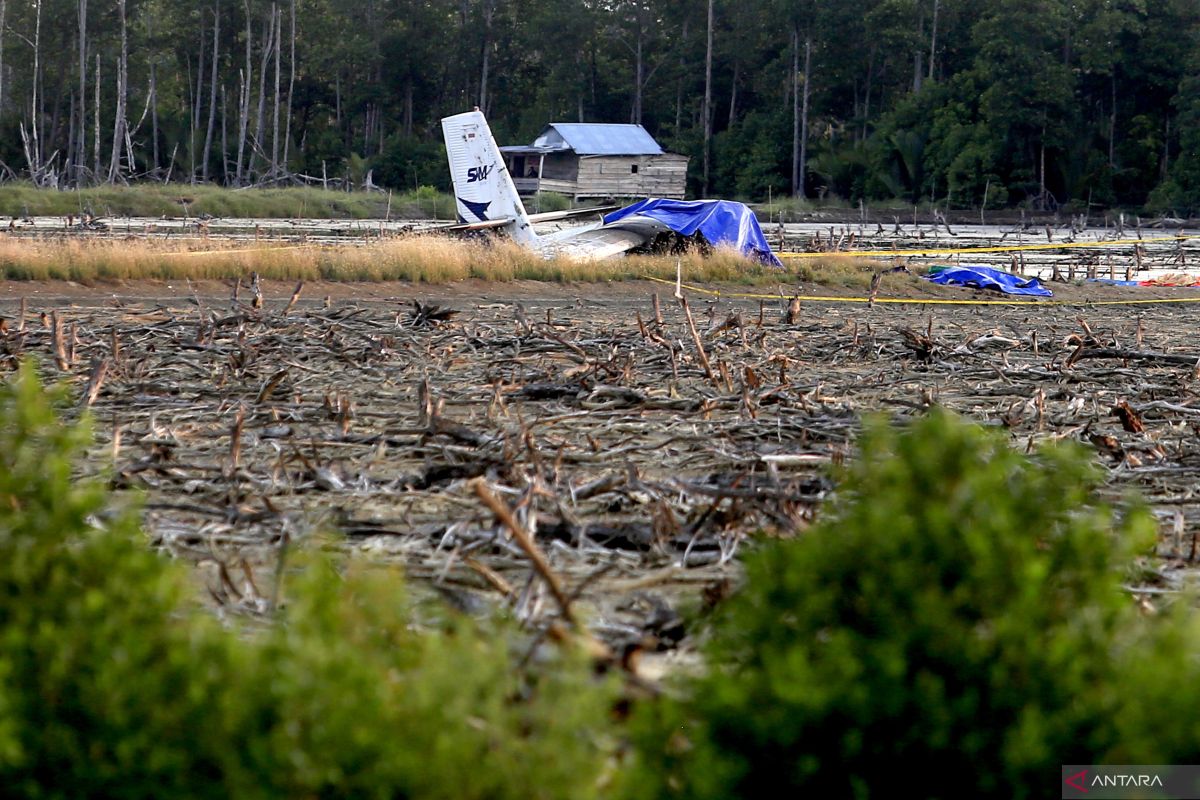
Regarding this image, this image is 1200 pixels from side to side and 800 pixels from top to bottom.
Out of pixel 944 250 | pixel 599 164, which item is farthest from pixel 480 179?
pixel 599 164

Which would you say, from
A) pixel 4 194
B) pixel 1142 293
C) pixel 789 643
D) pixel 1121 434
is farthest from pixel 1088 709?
pixel 4 194

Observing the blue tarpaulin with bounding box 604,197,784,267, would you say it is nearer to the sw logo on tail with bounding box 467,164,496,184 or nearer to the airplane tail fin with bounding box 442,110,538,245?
the airplane tail fin with bounding box 442,110,538,245

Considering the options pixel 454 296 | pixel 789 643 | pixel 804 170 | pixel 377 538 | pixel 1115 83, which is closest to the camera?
pixel 789 643

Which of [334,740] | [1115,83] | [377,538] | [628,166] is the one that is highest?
[1115,83]

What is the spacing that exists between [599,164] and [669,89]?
693 inches

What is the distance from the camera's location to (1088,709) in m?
2.27

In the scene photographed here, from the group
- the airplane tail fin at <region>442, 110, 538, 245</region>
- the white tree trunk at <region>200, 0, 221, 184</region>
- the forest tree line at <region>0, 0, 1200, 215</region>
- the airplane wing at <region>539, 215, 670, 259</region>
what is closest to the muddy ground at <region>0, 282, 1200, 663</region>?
the airplane wing at <region>539, 215, 670, 259</region>

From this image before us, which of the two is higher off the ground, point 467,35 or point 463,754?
point 467,35

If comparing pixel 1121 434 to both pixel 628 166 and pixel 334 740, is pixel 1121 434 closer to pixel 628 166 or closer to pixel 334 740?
pixel 334 740

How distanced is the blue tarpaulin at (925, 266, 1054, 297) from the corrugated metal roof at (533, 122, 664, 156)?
3839 cm

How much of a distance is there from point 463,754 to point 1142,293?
23.9 meters

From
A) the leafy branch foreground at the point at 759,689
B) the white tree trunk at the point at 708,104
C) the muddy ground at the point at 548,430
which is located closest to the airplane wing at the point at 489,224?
the muddy ground at the point at 548,430

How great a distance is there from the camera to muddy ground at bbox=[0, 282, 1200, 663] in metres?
4.67

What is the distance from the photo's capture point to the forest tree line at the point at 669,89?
58.1m
